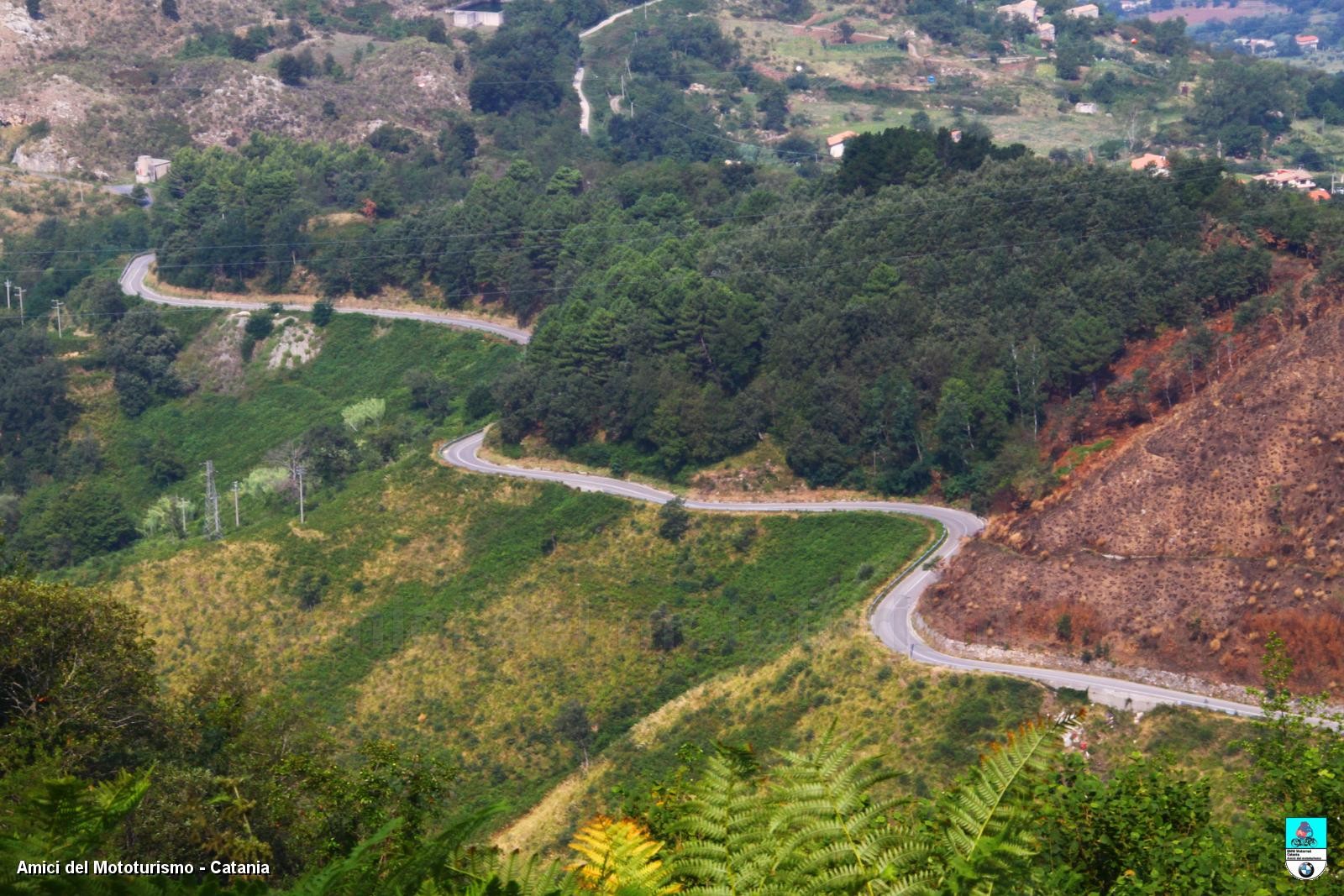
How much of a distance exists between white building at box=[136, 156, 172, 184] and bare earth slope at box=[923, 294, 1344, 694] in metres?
93.8

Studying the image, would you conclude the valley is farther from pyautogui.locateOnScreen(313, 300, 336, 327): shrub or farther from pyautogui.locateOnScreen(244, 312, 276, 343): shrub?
pyautogui.locateOnScreen(313, 300, 336, 327): shrub

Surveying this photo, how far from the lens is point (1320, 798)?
14680 mm

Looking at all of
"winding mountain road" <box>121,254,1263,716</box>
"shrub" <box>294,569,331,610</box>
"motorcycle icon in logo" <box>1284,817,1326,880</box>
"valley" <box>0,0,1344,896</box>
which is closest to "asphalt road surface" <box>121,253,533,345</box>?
"winding mountain road" <box>121,254,1263,716</box>

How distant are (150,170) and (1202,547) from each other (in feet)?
331

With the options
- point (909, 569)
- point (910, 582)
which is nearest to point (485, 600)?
point (909, 569)

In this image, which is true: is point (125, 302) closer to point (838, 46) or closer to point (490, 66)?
point (490, 66)

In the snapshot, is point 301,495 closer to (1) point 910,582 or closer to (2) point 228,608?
(2) point 228,608

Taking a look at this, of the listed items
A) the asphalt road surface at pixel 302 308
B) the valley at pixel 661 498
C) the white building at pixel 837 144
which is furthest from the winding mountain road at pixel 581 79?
the asphalt road surface at pixel 302 308

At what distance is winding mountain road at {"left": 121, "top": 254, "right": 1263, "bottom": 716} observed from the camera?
40.4 m

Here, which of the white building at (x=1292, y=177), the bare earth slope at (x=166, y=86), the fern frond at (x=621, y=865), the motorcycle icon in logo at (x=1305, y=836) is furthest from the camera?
the bare earth slope at (x=166, y=86)

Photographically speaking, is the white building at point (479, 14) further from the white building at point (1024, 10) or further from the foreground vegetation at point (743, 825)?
the foreground vegetation at point (743, 825)

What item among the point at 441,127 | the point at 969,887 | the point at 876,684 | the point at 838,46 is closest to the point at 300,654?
the point at 876,684

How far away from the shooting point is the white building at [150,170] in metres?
125

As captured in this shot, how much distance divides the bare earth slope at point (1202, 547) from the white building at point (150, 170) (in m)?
93.8
